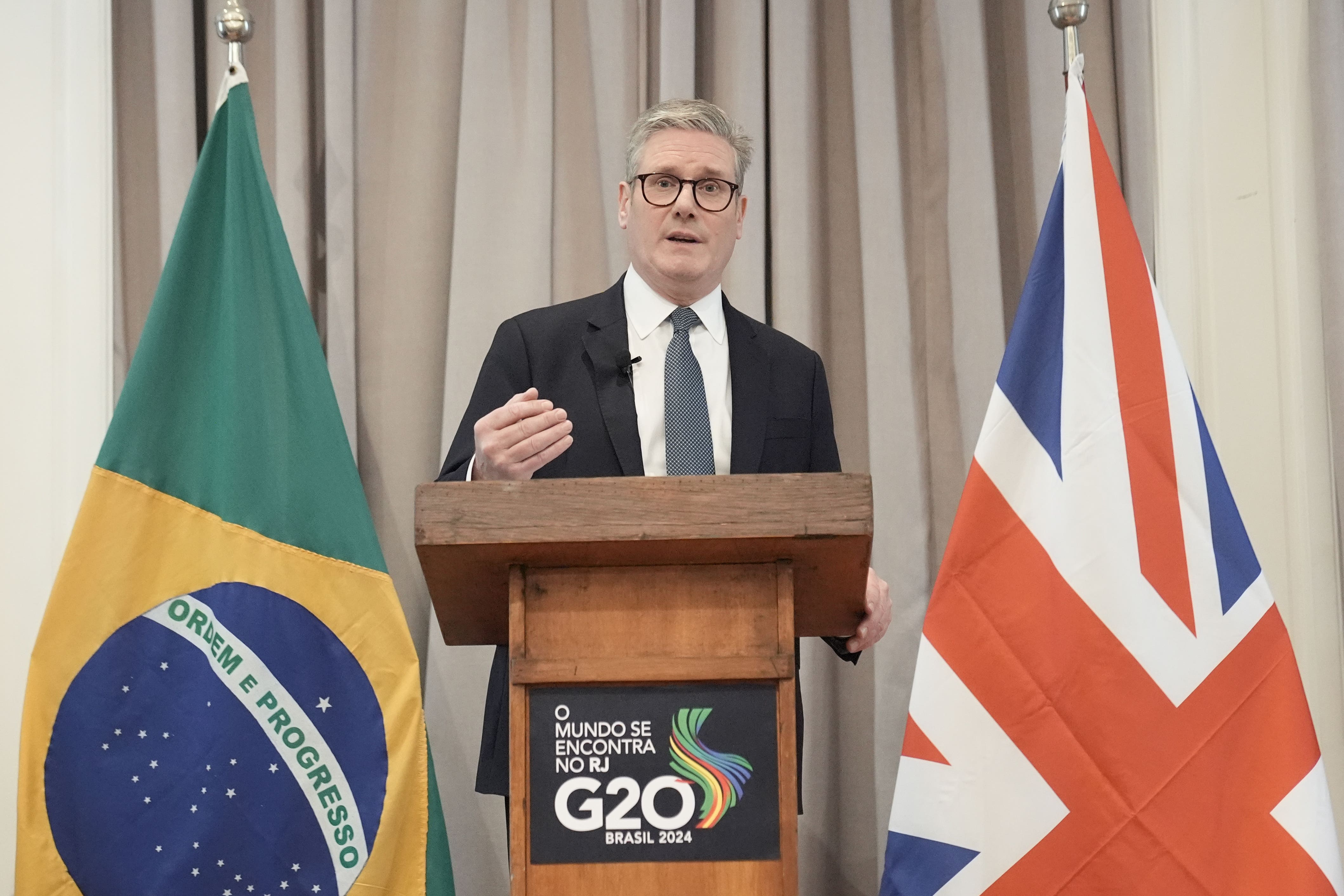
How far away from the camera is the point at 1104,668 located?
1949 mm

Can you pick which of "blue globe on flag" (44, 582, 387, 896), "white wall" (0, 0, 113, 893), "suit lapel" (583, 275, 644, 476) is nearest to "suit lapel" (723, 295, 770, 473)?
"suit lapel" (583, 275, 644, 476)

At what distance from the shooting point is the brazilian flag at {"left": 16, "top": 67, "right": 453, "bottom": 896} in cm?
202

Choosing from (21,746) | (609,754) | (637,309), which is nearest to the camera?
(609,754)

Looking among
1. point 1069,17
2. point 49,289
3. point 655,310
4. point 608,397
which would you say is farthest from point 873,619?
point 49,289

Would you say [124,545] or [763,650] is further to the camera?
[124,545]

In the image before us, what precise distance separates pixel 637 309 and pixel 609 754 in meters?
1.06

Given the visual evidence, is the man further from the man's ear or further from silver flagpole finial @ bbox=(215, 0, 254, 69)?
silver flagpole finial @ bbox=(215, 0, 254, 69)

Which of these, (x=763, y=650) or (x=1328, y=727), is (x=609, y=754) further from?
(x=1328, y=727)

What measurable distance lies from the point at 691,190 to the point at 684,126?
0.39 feet

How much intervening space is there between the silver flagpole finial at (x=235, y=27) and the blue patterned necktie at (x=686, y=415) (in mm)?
1089

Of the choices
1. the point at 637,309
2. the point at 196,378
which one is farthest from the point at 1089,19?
the point at 196,378

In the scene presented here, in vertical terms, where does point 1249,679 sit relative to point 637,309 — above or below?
below

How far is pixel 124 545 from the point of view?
6.95ft

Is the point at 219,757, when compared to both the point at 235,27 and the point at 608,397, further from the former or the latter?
the point at 235,27
